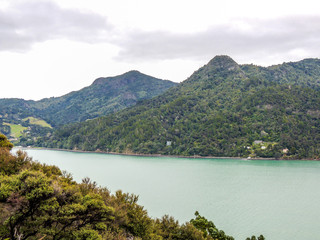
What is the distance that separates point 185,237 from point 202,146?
321ft

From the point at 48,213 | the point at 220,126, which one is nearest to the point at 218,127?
the point at 220,126

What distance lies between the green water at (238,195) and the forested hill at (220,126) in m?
32.0

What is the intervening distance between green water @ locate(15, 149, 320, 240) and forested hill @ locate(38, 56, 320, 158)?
31980 mm

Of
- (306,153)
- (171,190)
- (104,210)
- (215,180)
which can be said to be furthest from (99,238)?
(306,153)

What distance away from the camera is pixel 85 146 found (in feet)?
513

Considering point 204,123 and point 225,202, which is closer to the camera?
point 225,202

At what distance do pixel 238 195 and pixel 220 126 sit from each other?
81.2 metres

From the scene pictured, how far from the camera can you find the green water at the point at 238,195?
118 feet

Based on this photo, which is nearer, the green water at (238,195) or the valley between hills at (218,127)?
the green water at (238,195)

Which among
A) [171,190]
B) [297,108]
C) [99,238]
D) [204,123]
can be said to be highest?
[297,108]

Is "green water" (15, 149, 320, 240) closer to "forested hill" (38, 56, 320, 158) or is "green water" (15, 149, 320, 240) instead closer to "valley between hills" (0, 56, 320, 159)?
"valley between hills" (0, 56, 320, 159)

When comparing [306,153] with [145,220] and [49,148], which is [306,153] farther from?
[49,148]

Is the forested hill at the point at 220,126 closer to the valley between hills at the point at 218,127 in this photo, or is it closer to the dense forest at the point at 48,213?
the valley between hills at the point at 218,127

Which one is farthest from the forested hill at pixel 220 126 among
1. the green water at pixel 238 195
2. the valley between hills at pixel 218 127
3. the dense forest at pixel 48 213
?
the dense forest at pixel 48 213
